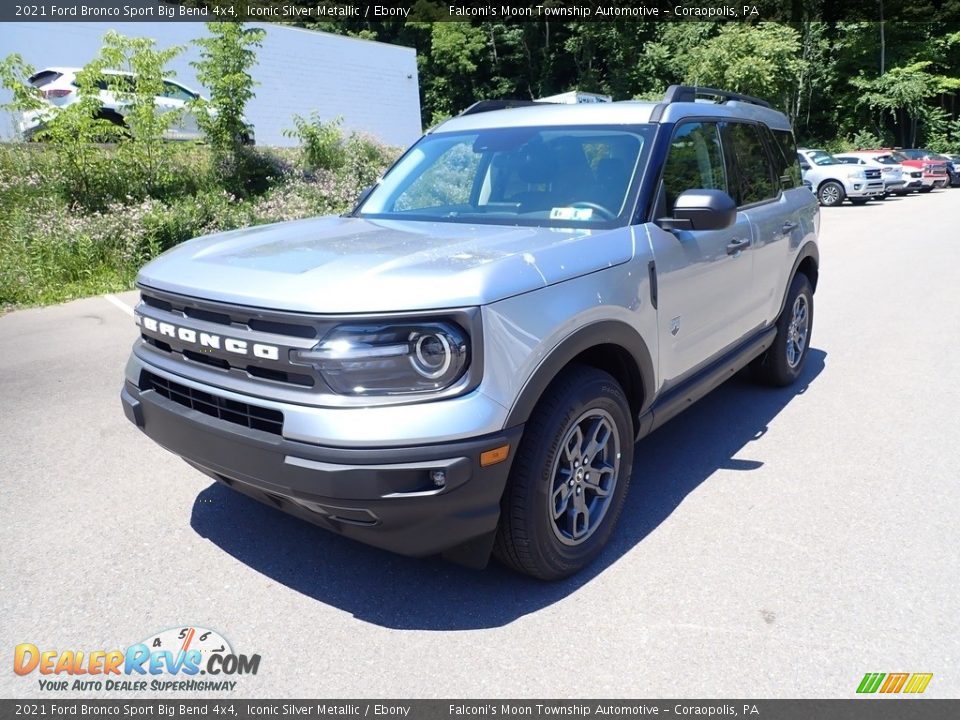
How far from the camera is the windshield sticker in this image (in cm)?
337

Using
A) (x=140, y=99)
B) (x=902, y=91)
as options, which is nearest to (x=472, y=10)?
(x=902, y=91)

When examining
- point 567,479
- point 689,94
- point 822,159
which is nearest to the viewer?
point 567,479

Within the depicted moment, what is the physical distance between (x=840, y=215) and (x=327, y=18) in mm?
44829

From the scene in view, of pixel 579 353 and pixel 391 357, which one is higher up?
pixel 391 357

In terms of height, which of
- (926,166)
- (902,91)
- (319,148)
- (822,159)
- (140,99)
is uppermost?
(902,91)

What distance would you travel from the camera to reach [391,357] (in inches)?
94.3

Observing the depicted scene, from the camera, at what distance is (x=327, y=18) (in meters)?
53.9

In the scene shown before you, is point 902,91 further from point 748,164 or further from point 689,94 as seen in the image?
point 689,94

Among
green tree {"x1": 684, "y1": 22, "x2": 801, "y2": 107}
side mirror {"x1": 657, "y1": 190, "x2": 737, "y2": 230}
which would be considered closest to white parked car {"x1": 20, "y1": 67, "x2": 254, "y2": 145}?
side mirror {"x1": 657, "y1": 190, "x2": 737, "y2": 230}

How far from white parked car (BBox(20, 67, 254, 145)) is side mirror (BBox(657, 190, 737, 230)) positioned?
1178 cm

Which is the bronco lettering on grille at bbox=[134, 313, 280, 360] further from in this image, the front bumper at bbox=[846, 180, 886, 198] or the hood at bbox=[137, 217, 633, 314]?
the front bumper at bbox=[846, 180, 886, 198]

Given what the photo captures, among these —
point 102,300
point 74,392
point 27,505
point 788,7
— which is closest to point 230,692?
point 27,505

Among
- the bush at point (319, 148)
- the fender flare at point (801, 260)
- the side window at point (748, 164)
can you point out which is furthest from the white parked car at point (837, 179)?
the side window at point (748, 164)

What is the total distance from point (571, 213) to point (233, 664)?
7.66 feet
